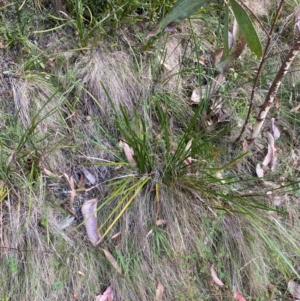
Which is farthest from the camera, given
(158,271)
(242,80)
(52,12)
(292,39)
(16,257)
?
(292,39)

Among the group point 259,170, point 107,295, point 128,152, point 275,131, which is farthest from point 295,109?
point 107,295

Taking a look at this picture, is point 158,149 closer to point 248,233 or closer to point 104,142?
point 104,142

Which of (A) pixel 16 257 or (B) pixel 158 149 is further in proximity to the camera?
(B) pixel 158 149

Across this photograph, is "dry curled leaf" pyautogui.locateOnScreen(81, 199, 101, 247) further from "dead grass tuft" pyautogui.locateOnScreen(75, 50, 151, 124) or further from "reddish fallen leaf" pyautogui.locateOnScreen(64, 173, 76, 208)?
"dead grass tuft" pyautogui.locateOnScreen(75, 50, 151, 124)

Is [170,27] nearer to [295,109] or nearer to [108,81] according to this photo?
[108,81]

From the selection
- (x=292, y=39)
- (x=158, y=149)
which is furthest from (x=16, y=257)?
(x=292, y=39)

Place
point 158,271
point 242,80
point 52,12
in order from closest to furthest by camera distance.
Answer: point 158,271, point 52,12, point 242,80

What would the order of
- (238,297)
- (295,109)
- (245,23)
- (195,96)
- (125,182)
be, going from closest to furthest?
(245,23)
(125,182)
(238,297)
(195,96)
(295,109)

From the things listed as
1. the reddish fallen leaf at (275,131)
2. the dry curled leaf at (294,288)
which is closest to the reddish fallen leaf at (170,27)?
the reddish fallen leaf at (275,131)

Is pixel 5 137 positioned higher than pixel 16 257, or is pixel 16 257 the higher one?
pixel 5 137
